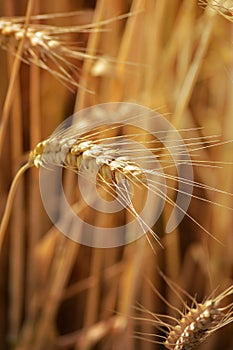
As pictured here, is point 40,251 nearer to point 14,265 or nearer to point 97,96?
point 14,265

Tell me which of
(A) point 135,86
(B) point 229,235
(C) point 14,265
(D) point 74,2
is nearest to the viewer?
(A) point 135,86

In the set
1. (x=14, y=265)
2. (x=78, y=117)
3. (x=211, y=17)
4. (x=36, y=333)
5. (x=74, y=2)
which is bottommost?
(x=36, y=333)

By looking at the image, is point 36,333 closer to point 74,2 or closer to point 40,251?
point 40,251

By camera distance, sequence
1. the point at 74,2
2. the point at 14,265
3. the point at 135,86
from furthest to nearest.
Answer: the point at 74,2, the point at 14,265, the point at 135,86

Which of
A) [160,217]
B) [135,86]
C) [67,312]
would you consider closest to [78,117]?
[135,86]

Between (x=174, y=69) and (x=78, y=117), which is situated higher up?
(x=174, y=69)

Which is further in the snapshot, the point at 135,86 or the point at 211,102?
the point at 211,102
